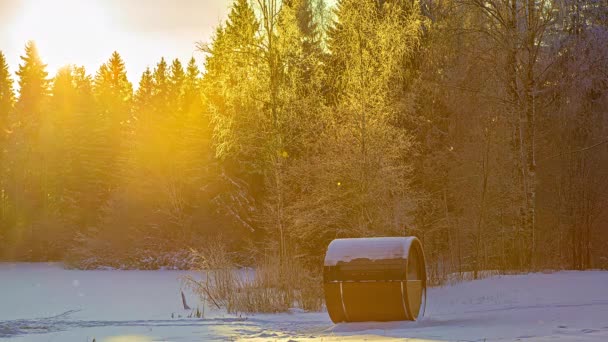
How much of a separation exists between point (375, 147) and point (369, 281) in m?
8.92

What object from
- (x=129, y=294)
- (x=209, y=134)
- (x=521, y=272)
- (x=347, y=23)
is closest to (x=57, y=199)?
(x=209, y=134)

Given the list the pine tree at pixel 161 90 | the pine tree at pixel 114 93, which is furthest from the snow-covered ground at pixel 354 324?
the pine tree at pixel 114 93

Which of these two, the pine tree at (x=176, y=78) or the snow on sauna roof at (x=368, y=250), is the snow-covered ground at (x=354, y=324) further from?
the pine tree at (x=176, y=78)

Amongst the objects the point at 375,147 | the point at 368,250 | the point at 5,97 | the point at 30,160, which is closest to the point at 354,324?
the point at 368,250

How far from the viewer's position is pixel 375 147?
61.2 ft

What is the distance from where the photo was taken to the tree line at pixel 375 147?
62.7 ft

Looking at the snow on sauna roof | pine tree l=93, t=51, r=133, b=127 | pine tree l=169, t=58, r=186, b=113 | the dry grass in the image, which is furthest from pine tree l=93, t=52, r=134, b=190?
the snow on sauna roof

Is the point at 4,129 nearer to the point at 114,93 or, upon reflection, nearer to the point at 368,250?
the point at 114,93

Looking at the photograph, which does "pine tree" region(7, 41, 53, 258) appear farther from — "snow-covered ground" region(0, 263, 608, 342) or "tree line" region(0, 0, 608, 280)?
"snow-covered ground" region(0, 263, 608, 342)

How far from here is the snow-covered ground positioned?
9000mm

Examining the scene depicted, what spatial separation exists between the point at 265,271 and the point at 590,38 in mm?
9921

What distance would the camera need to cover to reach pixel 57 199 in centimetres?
4303

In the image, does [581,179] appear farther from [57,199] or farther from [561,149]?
[57,199]

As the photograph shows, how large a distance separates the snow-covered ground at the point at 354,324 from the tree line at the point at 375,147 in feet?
9.39
